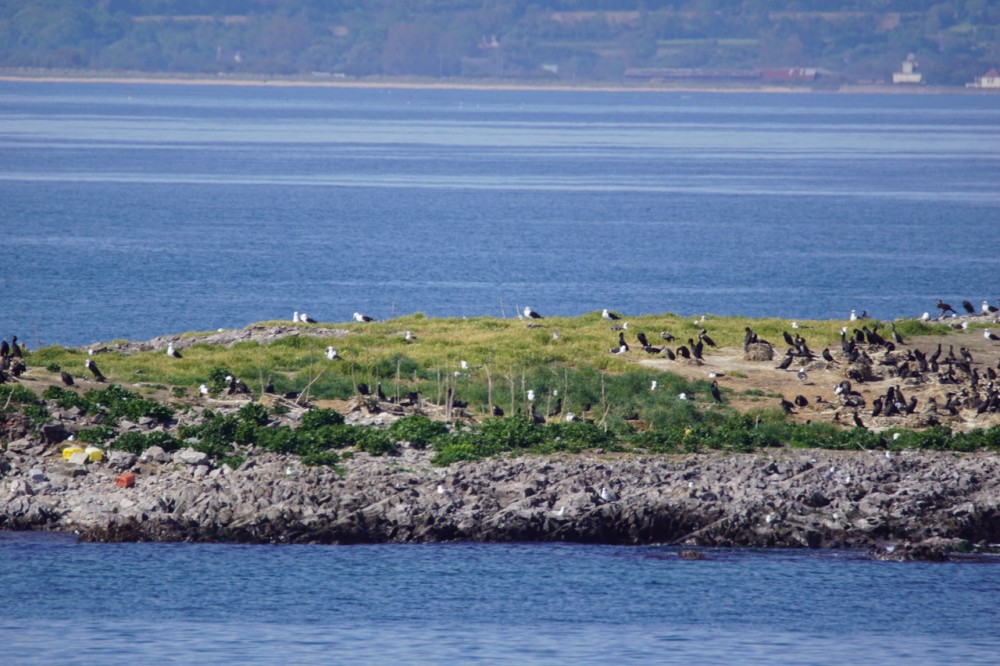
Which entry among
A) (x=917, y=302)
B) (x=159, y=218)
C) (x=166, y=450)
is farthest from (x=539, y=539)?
(x=159, y=218)

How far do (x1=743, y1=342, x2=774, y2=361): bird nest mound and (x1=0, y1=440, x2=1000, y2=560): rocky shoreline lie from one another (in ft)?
30.5

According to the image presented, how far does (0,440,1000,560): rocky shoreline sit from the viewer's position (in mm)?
26953

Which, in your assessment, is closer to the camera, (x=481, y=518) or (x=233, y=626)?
(x=233, y=626)

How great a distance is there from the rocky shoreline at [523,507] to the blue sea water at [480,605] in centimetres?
36

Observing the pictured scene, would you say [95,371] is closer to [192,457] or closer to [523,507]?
[192,457]

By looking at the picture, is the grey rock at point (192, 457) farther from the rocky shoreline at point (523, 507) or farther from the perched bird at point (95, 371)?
the perched bird at point (95, 371)

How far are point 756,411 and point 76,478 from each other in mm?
14764

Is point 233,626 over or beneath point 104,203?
beneath

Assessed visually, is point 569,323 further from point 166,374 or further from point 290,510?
point 290,510

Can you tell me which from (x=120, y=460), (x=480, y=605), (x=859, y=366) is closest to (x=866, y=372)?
(x=859, y=366)

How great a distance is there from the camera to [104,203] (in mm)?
105688

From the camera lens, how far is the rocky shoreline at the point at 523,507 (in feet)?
88.4

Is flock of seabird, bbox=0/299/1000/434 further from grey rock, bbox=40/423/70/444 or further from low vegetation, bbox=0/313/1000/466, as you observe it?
grey rock, bbox=40/423/70/444

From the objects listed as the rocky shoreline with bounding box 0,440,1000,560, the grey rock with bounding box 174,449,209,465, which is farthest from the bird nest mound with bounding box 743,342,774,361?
the grey rock with bounding box 174,449,209,465
